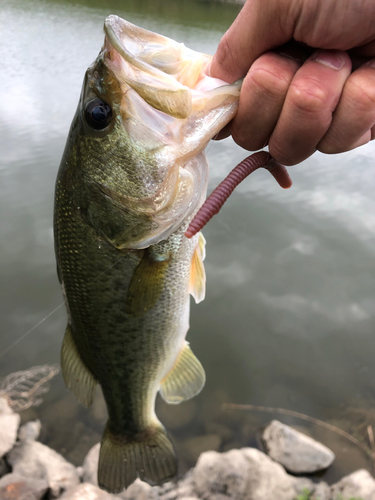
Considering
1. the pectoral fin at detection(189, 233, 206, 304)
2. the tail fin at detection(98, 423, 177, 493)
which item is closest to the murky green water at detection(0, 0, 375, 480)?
the tail fin at detection(98, 423, 177, 493)

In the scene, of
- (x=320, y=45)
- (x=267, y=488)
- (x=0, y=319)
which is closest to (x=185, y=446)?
(x=267, y=488)

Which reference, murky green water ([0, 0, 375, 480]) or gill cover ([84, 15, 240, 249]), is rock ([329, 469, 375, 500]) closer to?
murky green water ([0, 0, 375, 480])

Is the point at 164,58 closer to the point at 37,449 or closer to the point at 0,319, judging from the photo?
the point at 37,449

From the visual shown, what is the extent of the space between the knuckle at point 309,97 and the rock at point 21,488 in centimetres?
329

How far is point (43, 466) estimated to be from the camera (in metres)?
3.16

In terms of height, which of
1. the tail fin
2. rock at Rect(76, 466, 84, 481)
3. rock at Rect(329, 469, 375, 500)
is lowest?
rock at Rect(76, 466, 84, 481)

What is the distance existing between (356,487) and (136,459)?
6.49 feet

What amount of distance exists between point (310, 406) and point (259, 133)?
3.48 meters

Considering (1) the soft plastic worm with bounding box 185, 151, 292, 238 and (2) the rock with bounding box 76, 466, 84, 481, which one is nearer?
(1) the soft plastic worm with bounding box 185, 151, 292, 238

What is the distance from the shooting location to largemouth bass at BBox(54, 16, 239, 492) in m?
1.23

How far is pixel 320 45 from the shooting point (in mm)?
1069

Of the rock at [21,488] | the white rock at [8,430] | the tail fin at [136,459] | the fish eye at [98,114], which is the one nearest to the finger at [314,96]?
the fish eye at [98,114]

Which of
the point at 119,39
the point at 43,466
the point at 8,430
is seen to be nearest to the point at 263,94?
the point at 119,39

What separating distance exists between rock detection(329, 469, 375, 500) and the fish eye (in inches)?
132
